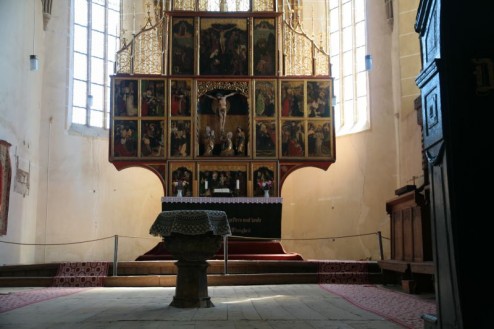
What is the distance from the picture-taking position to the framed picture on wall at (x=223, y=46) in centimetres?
1402

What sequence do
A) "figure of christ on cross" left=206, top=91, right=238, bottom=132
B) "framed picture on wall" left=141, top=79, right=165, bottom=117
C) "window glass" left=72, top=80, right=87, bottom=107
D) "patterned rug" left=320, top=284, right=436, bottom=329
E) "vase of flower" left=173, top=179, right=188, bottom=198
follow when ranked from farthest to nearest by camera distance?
"window glass" left=72, top=80, right=87, bottom=107
"figure of christ on cross" left=206, top=91, right=238, bottom=132
"framed picture on wall" left=141, top=79, right=165, bottom=117
"vase of flower" left=173, top=179, right=188, bottom=198
"patterned rug" left=320, top=284, right=436, bottom=329

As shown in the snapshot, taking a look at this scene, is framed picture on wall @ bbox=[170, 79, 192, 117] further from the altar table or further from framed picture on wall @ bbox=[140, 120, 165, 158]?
the altar table

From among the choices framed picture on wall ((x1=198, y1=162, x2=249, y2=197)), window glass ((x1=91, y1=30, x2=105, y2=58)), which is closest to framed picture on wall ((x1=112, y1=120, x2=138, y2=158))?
framed picture on wall ((x1=198, y1=162, x2=249, y2=197))

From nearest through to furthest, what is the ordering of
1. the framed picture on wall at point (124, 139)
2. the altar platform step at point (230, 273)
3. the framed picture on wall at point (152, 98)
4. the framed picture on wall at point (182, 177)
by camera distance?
the altar platform step at point (230, 273) → the framed picture on wall at point (182, 177) → the framed picture on wall at point (124, 139) → the framed picture on wall at point (152, 98)

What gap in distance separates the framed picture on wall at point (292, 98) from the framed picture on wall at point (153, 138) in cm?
288

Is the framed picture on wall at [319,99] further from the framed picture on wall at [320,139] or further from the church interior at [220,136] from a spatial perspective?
the framed picture on wall at [320,139]

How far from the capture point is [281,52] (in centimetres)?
1471

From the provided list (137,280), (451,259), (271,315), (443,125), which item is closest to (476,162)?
(443,125)

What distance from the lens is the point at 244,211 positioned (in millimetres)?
12680

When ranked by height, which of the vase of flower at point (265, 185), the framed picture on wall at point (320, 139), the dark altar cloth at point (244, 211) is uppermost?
the framed picture on wall at point (320, 139)

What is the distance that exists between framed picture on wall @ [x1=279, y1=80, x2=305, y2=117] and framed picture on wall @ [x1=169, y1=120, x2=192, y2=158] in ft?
7.44

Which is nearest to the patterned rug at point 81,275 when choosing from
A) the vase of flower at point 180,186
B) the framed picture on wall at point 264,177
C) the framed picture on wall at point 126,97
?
the vase of flower at point 180,186

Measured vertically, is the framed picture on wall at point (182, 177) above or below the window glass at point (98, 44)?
below

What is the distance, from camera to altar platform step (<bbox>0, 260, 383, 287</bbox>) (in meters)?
9.71
